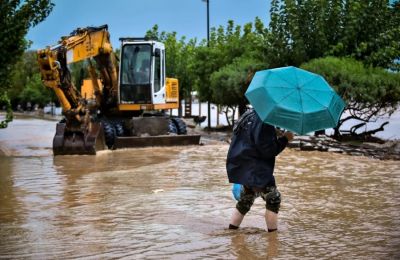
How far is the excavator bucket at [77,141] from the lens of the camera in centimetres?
1798

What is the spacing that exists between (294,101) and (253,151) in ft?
2.27

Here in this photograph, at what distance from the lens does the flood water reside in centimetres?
630

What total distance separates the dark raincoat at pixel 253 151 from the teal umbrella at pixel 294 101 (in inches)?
10.1

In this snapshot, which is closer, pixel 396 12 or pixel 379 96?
pixel 379 96

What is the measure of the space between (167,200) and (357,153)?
10.6 metres

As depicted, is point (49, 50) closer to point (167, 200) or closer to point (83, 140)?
point (83, 140)

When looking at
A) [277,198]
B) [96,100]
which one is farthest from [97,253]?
[96,100]

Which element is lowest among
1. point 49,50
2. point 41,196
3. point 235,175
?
point 41,196

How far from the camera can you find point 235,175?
6.55 meters

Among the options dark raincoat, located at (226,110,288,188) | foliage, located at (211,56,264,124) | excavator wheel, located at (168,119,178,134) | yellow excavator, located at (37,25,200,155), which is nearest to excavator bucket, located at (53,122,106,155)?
yellow excavator, located at (37,25,200,155)

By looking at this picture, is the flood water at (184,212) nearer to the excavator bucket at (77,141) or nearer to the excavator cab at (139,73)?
the excavator bucket at (77,141)

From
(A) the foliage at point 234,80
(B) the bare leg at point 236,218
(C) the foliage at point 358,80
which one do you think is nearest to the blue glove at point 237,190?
(B) the bare leg at point 236,218

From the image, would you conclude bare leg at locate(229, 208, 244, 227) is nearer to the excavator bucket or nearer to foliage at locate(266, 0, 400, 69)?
the excavator bucket

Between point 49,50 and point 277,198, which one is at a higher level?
point 49,50
